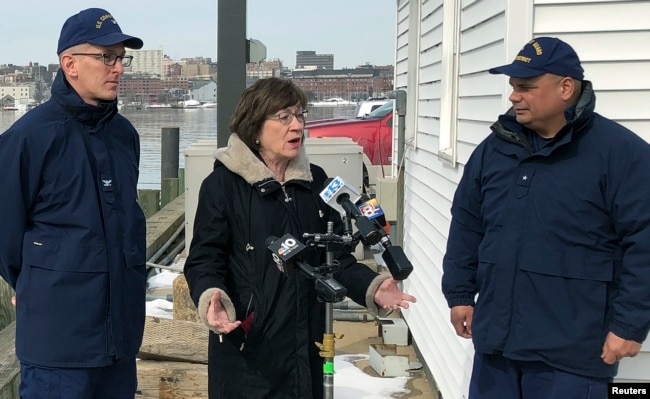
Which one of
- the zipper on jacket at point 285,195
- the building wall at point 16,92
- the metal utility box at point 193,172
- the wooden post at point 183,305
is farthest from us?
the building wall at point 16,92

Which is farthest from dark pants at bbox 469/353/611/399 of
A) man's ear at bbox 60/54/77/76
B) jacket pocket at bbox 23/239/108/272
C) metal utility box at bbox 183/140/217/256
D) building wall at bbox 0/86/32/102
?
building wall at bbox 0/86/32/102

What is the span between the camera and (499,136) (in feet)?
10.4

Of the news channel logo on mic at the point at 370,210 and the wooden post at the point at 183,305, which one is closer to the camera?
the news channel logo on mic at the point at 370,210

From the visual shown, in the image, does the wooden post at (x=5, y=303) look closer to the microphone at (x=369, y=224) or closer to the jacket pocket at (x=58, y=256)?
the jacket pocket at (x=58, y=256)

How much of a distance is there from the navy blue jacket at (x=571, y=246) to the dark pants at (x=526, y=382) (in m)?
0.05

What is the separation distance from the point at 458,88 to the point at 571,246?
248 cm

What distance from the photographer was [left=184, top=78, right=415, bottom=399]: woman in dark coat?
3.03 meters

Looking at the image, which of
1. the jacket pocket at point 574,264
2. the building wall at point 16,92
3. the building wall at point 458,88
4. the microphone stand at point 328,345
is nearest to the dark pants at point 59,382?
the microphone stand at point 328,345

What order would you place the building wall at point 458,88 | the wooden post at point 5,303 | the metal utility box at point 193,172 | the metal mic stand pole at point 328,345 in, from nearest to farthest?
the metal mic stand pole at point 328,345
the building wall at point 458,88
the wooden post at point 5,303
the metal utility box at point 193,172

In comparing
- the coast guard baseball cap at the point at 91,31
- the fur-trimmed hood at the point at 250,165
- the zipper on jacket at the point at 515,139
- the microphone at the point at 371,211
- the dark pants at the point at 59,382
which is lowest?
the dark pants at the point at 59,382

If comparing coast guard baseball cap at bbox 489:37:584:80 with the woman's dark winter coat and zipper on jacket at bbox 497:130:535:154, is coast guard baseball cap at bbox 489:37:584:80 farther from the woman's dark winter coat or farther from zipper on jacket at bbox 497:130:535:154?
the woman's dark winter coat

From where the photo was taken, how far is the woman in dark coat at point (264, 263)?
303 centimetres

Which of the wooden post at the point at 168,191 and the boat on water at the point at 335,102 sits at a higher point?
the boat on water at the point at 335,102

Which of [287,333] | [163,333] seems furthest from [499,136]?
[163,333]
